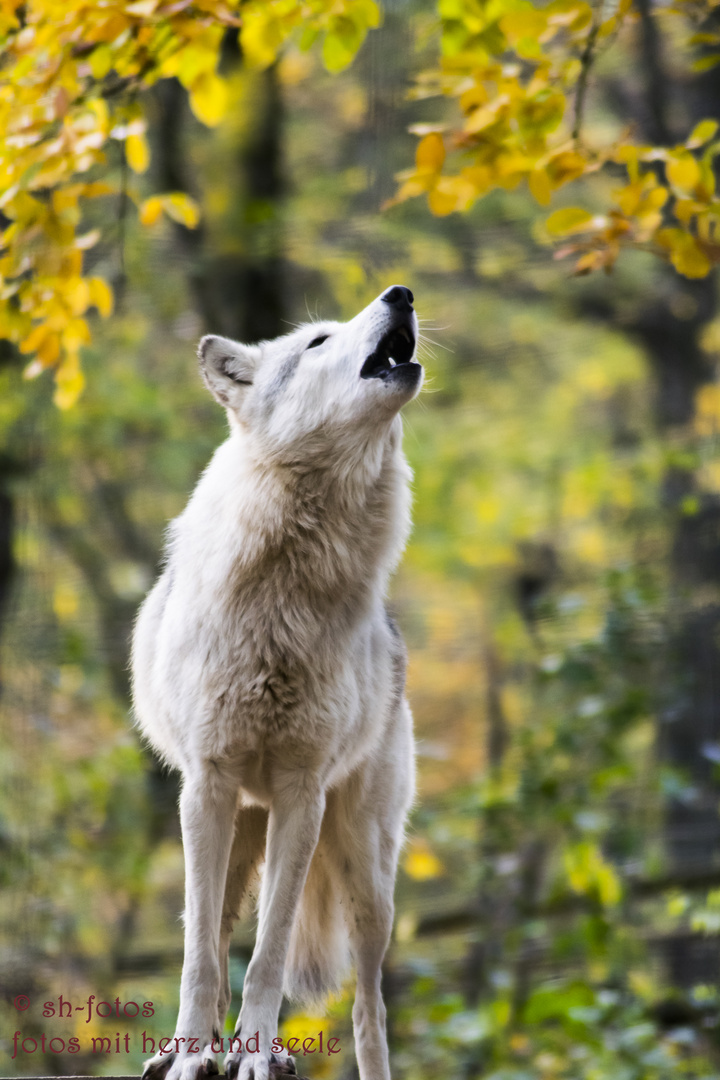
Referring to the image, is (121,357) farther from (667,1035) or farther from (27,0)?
(667,1035)

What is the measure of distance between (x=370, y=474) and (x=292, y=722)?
0.65 m

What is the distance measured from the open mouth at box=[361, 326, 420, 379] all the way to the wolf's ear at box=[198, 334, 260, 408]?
41 centimetres

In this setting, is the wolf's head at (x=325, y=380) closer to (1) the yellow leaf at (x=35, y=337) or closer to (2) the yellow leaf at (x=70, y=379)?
(1) the yellow leaf at (x=35, y=337)

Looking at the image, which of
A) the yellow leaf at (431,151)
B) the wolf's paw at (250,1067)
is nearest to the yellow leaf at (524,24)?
the yellow leaf at (431,151)

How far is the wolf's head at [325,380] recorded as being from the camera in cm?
241

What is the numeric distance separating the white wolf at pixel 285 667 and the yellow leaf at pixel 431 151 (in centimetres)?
73

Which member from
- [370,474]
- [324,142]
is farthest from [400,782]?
[324,142]

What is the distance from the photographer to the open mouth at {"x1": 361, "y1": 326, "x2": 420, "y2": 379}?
241cm

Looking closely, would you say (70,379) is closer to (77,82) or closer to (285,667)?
(77,82)

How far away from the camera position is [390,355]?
98.2 inches

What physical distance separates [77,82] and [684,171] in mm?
1898

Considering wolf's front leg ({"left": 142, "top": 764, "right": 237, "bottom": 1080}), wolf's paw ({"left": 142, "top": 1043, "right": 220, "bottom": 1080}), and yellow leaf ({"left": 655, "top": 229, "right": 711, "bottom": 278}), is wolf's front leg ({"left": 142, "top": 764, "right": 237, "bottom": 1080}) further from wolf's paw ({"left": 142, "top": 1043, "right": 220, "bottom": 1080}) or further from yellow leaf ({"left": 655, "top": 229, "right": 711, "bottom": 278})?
yellow leaf ({"left": 655, "top": 229, "right": 711, "bottom": 278})

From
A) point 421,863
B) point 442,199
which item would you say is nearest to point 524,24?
point 442,199

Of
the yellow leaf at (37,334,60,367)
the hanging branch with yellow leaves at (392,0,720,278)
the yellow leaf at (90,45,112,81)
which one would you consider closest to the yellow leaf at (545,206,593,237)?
the hanging branch with yellow leaves at (392,0,720,278)
